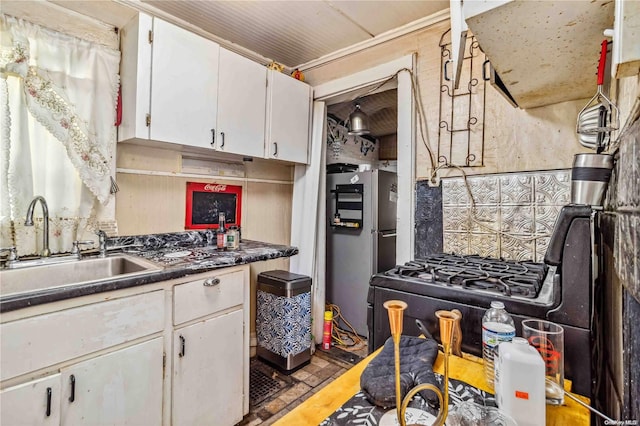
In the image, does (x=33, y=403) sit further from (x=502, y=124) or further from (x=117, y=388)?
(x=502, y=124)

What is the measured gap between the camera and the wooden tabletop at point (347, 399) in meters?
0.62

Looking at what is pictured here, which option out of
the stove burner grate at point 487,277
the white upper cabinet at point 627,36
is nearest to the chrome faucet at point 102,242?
the stove burner grate at point 487,277

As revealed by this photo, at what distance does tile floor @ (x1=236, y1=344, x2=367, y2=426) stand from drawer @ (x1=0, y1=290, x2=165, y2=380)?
92 cm

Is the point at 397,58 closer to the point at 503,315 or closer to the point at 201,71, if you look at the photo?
the point at 201,71

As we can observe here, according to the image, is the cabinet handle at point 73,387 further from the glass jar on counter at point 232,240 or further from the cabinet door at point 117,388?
the glass jar on counter at point 232,240

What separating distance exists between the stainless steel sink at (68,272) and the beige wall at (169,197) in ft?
0.84

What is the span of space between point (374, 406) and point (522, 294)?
0.62 m

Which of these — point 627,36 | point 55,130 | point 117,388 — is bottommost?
point 117,388

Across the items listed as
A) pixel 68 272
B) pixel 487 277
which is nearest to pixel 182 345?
pixel 68 272

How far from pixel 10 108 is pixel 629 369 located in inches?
97.7

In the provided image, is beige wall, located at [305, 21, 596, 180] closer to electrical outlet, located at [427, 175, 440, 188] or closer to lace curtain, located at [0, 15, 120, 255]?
electrical outlet, located at [427, 175, 440, 188]

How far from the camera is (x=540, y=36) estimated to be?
83 centimetres

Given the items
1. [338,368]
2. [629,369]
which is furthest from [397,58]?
[338,368]

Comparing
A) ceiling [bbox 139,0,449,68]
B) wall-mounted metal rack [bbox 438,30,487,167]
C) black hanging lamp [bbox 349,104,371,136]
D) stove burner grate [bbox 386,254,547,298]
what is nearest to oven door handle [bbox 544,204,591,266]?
stove burner grate [bbox 386,254,547,298]
